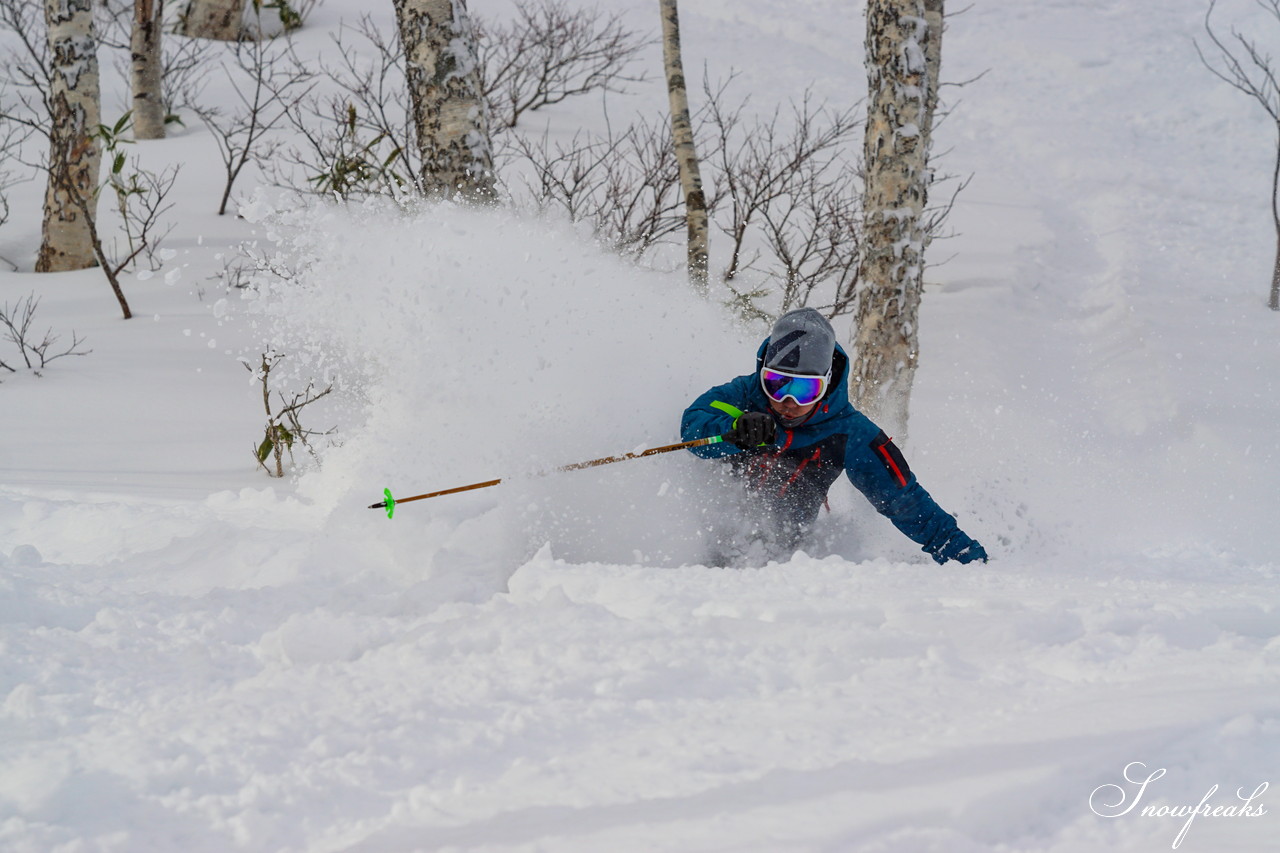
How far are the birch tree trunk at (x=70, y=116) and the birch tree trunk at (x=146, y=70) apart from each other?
11.8 feet

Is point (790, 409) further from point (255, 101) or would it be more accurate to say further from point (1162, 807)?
point (255, 101)

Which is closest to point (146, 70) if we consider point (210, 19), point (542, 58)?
point (210, 19)

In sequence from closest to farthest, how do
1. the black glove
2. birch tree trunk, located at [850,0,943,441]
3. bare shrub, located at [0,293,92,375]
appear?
1. the black glove
2. birch tree trunk, located at [850,0,943,441]
3. bare shrub, located at [0,293,92,375]

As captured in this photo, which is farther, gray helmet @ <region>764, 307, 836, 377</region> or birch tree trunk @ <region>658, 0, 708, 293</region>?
birch tree trunk @ <region>658, 0, 708, 293</region>

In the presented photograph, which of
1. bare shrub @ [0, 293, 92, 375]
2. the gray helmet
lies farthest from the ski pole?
bare shrub @ [0, 293, 92, 375]

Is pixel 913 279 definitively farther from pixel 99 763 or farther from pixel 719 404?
pixel 99 763

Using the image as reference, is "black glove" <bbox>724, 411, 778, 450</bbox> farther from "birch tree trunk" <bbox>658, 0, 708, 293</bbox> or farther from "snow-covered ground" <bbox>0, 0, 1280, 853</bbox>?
"birch tree trunk" <bbox>658, 0, 708, 293</bbox>

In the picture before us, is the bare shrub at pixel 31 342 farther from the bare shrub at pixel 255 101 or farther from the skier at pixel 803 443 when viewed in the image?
the skier at pixel 803 443

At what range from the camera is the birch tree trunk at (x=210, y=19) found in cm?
1563

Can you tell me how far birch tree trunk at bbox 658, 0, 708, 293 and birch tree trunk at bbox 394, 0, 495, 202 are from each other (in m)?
3.00

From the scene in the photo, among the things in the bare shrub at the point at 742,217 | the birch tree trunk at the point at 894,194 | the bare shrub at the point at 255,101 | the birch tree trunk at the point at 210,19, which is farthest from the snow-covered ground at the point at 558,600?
the birch tree trunk at the point at 210,19

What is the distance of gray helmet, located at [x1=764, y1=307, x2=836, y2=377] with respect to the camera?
353 cm

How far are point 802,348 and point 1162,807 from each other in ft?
7.49

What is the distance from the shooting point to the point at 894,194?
17.0 ft
